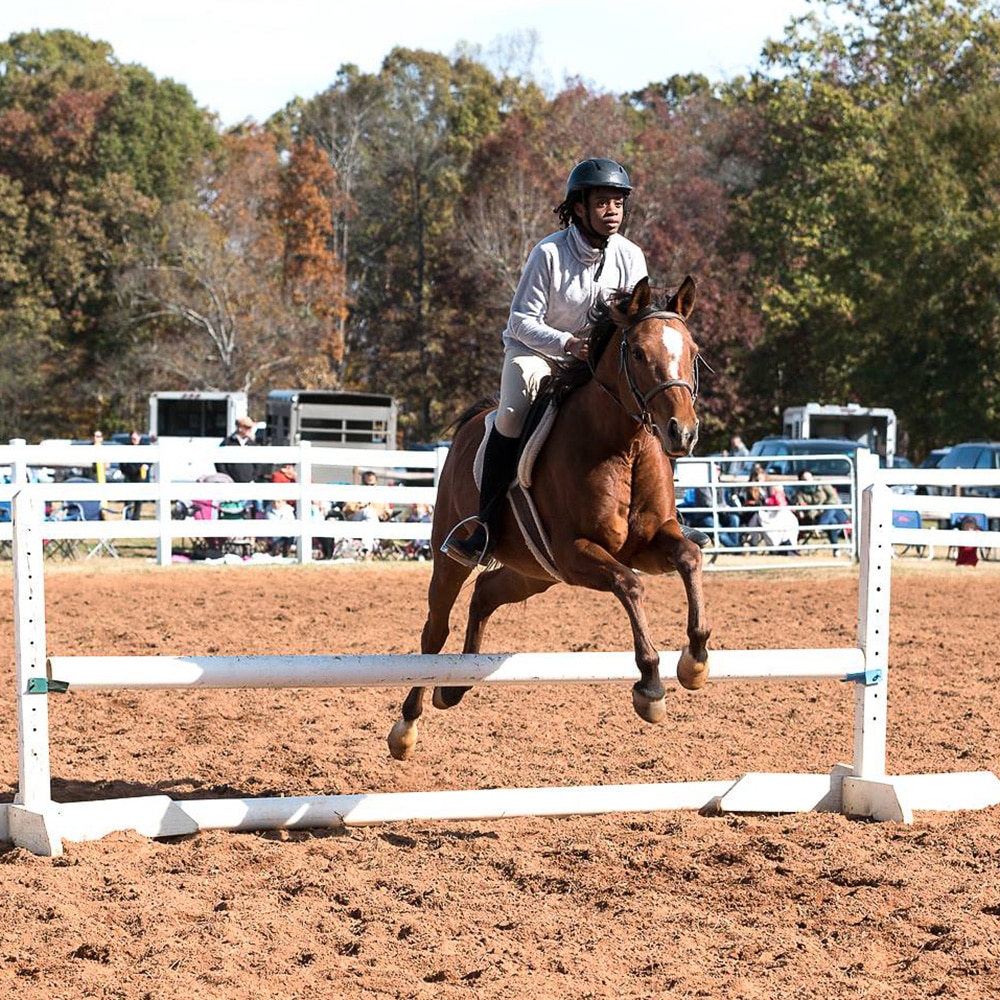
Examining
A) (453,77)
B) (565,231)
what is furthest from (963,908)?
(453,77)

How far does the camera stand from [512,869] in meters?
6.00

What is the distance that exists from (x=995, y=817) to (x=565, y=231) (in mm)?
3504

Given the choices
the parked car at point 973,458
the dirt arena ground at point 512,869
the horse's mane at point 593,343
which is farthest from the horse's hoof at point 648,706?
the parked car at point 973,458

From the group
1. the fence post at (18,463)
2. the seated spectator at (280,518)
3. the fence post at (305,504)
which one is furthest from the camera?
the seated spectator at (280,518)

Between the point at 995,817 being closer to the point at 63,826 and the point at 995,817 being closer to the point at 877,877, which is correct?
the point at 877,877

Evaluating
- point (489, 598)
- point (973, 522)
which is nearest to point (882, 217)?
point (973, 522)

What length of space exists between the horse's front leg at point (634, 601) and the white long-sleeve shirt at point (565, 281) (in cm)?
112

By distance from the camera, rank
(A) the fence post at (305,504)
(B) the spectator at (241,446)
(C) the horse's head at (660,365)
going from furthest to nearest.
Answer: (B) the spectator at (241,446)
(A) the fence post at (305,504)
(C) the horse's head at (660,365)

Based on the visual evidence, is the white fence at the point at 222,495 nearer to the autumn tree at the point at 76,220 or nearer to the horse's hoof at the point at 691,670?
the horse's hoof at the point at 691,670

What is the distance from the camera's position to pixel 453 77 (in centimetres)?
6359

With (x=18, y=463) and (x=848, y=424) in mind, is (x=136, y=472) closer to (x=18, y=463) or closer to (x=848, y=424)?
(x=18, y=463)

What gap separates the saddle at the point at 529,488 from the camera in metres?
6.99

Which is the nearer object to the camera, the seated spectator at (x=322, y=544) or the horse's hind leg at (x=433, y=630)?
the horse's hind leg at (x=433, y=630)

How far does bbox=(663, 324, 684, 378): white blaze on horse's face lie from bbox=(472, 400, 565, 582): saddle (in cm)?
98
